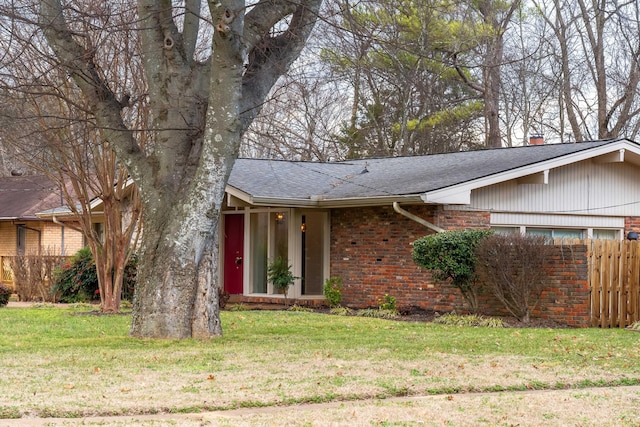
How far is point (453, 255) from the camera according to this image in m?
17.9

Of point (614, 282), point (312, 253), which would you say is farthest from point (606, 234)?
point (312, 253)

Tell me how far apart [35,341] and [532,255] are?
8743mm

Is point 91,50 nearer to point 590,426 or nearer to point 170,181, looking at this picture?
point 170,181

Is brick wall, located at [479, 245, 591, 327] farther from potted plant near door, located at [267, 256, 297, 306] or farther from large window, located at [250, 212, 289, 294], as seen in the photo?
large window, located at [250, 212, 289, 294]

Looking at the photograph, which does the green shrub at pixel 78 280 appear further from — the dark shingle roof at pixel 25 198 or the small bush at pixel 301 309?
the dark shingle roof at pixel 25 198

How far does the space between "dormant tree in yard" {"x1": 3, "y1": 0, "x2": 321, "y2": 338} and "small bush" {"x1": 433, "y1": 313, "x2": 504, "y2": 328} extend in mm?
5326

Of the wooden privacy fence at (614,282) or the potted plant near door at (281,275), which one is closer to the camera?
the wooden privacy fence at (614,282)

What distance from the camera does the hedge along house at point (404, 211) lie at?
65.0 feet

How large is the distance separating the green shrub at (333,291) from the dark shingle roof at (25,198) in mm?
12343

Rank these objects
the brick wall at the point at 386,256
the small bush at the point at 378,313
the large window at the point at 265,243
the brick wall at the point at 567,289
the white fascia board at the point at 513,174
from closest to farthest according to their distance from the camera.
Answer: the brick wall at the point at 567,289 < the white fascia board at the point at 513,174 < the small bush at the point at 378,313 < the brick wall at the point at 386,256 < the large window at the point at 265,243

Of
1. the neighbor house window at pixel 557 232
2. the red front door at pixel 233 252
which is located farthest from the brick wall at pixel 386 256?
the red front door at pixel 233 252

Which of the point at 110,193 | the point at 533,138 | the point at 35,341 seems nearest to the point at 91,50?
the point at 35,341

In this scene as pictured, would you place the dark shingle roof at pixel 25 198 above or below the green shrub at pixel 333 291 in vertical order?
above

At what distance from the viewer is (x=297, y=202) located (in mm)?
21234
